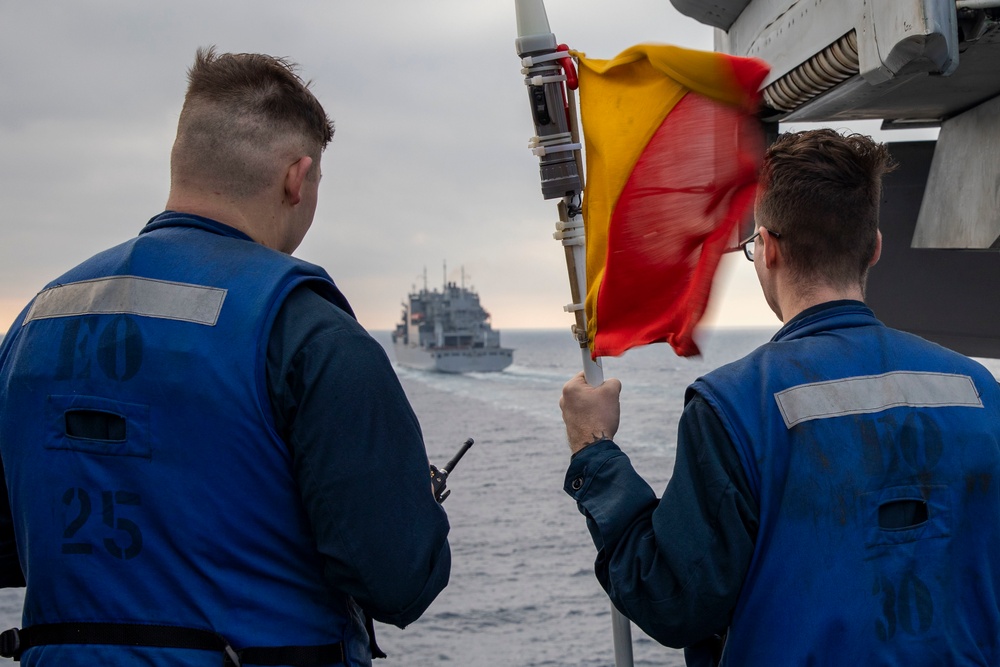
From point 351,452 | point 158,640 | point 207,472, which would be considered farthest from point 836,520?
point 158,640

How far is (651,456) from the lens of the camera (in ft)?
133

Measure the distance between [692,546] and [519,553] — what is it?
2829cm

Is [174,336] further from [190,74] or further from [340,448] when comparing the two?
[190,74]

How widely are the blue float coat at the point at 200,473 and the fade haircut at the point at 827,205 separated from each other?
3.56ft

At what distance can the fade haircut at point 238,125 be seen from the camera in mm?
2367

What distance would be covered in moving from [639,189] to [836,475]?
143cm

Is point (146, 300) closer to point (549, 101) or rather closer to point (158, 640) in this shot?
point (158, 640)

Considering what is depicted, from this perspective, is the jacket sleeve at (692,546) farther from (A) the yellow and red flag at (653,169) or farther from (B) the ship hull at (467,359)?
(B) the ship hull at (467,359)

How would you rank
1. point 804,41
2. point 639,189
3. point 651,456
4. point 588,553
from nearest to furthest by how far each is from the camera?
point 639,189, point 804,41, point 588,553, point 651,456

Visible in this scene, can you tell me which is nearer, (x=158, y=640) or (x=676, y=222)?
(x=158, y=640)

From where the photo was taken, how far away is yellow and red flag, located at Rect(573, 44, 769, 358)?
3.33 meters

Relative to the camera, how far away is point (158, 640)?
205 cm

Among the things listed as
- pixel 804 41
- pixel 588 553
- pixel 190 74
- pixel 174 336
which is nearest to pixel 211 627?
pixel 174 336

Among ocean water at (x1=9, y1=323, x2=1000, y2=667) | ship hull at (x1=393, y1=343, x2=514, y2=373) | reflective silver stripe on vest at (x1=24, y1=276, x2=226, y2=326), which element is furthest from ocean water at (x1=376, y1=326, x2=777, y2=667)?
ship hull at (x1=393, y1=343, x2=514, y2=373)
